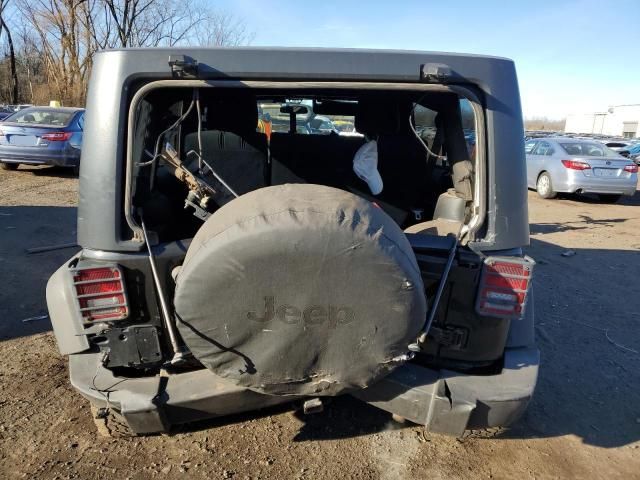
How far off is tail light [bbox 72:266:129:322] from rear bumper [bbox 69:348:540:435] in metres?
0.29

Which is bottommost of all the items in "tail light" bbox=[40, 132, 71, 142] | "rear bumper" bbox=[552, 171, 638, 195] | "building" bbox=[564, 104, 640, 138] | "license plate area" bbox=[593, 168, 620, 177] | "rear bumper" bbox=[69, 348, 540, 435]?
"rear bumper" bbox=[69, 348, 540, 435]

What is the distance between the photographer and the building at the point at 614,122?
53.4 metres

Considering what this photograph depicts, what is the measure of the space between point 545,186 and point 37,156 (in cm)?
1224

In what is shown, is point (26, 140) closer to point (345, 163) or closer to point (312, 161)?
point (312, 161)

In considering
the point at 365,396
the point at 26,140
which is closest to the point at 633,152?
the point at 26,140

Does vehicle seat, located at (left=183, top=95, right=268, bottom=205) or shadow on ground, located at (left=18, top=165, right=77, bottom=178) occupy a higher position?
vehicle seat, located at (left=183, top=95, right=268, bottom=205)

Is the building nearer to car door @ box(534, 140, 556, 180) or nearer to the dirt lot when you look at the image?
car door @ box(534, 140, 556, 180)

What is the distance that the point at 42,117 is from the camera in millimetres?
11211

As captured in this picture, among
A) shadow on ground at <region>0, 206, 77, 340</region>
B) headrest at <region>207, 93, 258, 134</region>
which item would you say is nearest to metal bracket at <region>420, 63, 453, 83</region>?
headrest at <region>207, 93, 258, 134</region>

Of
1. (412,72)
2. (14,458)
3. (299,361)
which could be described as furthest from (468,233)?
(14,458)

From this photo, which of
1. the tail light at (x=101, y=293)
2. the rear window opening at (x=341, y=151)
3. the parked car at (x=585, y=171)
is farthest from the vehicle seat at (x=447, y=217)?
the parked car at (x=585, y=171)

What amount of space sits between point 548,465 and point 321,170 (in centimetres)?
243

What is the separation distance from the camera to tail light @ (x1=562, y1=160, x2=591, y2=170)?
462 inches

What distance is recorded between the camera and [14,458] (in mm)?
2506
